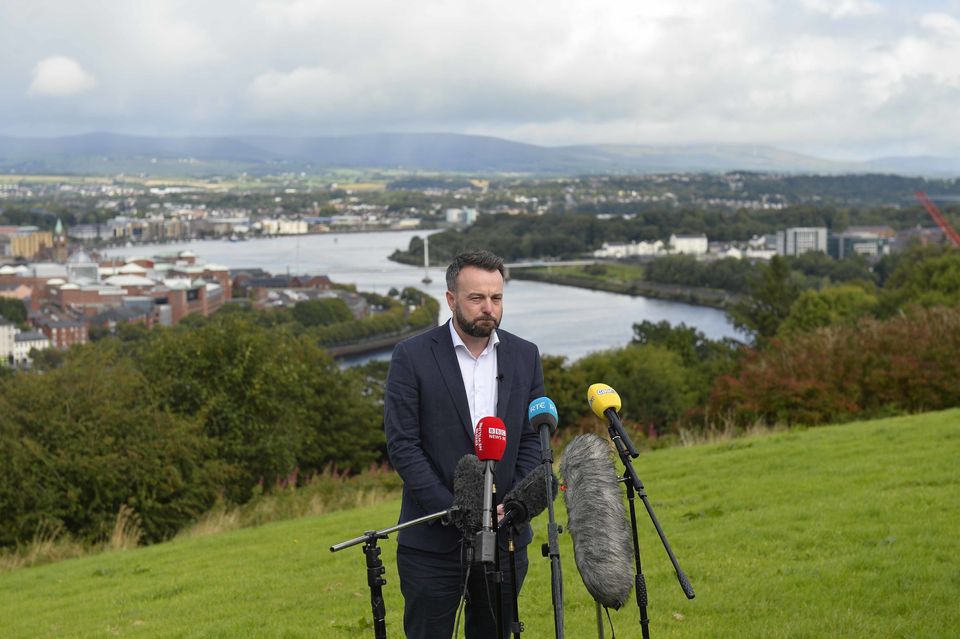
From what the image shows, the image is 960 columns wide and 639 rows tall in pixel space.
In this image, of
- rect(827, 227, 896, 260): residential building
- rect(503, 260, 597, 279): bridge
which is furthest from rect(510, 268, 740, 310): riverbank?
rect(827, 227, 896, 260): residential building

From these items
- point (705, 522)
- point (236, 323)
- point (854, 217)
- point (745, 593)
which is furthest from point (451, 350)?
point (854, 217)

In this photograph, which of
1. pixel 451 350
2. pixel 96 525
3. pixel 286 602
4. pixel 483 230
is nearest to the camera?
pixel 451 350

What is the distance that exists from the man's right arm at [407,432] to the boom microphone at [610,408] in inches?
20.6

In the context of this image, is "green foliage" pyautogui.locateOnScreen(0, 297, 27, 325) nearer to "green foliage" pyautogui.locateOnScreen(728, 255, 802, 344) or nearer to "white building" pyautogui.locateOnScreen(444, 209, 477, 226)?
"green foliage" pyautogui.locateOnScreen(728, 255, 802, 344)

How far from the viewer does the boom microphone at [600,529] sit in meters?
3.19

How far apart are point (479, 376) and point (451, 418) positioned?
16 cm

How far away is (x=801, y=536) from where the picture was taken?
6402 mm

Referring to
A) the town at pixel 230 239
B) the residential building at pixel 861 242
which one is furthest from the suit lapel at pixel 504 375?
the residential building at pixel 861 242

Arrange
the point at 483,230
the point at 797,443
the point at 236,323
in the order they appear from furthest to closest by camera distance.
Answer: the point at 483,230 < the point at 236,323 < the point at 797,443

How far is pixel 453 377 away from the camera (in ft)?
11.8

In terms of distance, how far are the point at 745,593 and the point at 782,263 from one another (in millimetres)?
51567

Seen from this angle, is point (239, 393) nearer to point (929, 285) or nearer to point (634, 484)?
point (634, 484)

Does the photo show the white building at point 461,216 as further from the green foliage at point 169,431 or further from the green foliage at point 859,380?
the green foliage at point 859,380

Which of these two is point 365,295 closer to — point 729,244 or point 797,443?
point 729,244
